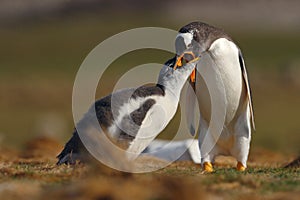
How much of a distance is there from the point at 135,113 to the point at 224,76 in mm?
1570

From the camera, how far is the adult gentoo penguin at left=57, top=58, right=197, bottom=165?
9.42 metres

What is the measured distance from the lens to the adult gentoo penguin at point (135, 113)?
9422 millimetres

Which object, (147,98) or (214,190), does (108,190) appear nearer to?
(214,190)

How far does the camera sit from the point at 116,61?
65.5 meters

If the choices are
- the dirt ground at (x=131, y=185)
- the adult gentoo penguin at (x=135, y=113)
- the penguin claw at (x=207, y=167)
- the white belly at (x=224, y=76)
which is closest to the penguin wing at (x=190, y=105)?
the white belly at (x=224, y=76)

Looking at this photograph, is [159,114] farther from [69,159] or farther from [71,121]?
[71,121]

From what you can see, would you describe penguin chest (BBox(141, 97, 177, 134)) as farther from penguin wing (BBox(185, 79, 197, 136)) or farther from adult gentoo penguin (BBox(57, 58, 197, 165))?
penguin wing (BBox(185, 79, 197, 136))

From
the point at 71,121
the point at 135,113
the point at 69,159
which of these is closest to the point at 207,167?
the point at 135,113

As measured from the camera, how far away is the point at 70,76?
53.8 m

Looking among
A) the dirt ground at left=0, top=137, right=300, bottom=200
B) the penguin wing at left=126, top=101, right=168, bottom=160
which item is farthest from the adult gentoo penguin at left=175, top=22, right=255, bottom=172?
the dirt ground at left=0, top=137, right=300, bottom=200

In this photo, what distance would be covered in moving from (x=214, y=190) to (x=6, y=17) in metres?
89.6

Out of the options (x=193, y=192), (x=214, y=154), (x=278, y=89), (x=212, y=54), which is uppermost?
(x=212, y=54)

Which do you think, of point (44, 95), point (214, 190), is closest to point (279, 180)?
point (214, 190)

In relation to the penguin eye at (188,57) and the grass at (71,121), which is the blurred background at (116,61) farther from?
the penguin eye at (188,57)
